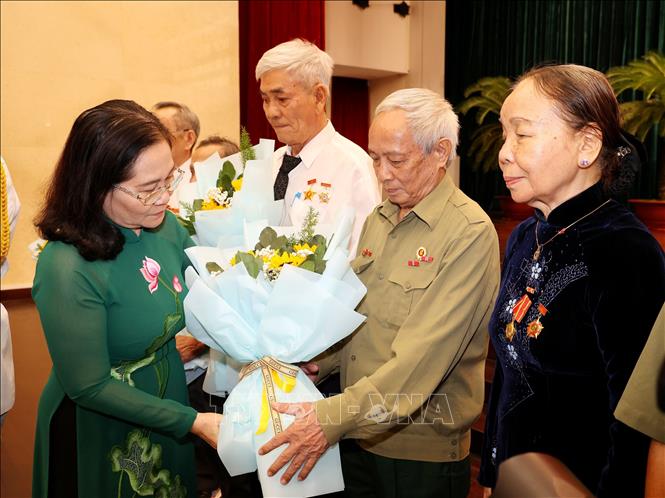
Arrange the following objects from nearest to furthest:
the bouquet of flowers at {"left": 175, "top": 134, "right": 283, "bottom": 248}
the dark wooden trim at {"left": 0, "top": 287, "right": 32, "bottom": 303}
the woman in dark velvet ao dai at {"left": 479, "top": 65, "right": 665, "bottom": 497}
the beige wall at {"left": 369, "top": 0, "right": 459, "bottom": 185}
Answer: the woman in dark velvet ao dai at {"left": 479, "top": 65, "right": 665, "bottom": 497}, the bouquet of flowers at {"left": 175, "top": 134, "right": 283, "bottom": 248}, the dark wooden trim at {"left": 0, "top": 287, "right": 32, "bottom": 303}, the beige wall at {"left": 369, "top": 0, "right": 459, "bottom": 185}

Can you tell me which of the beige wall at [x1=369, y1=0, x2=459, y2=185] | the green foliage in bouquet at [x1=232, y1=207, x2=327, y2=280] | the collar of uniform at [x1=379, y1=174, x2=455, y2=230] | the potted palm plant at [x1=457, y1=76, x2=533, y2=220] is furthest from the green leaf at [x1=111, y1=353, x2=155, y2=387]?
the beige wall at [x1=369, y1=0, x2=459, y2=185]

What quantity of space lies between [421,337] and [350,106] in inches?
313

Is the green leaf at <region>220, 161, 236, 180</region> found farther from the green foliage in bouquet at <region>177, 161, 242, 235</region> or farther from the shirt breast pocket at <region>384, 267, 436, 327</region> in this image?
the shirt breast pocket at <region>384, 267, 436, 327</region>

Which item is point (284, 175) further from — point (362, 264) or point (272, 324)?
point (272, 324)

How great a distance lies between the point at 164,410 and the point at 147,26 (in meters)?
4.39

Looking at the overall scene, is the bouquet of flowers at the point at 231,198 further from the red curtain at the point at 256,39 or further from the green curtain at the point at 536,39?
the green curtain at the point at 536,39

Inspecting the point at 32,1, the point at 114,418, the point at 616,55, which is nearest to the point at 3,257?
the point at 114,418

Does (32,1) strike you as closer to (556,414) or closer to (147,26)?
(147,26)

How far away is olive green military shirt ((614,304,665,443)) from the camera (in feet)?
3.50

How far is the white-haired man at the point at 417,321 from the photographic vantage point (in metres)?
1.53

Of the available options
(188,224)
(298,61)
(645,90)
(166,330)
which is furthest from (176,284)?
(645,90)

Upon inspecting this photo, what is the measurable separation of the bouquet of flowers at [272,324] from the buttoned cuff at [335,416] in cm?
6

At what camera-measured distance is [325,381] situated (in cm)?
216

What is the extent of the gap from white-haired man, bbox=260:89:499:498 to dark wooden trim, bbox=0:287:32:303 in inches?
152
